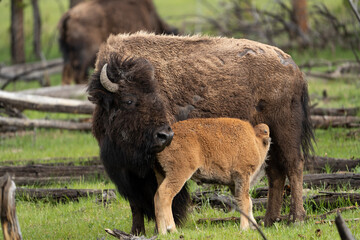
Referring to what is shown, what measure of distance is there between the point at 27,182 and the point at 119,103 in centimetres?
335

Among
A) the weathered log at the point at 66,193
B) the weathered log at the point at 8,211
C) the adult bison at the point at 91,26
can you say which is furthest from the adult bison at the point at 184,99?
the adult bison at the point at 91,26

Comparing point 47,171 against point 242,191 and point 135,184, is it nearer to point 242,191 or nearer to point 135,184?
point 135,184

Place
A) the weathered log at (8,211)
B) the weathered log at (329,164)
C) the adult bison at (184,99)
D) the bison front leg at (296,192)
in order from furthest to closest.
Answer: the weathered log at (329,164), the bison front leg at (296,192), the adult bison at (184,99), the weathered log at (8,211)

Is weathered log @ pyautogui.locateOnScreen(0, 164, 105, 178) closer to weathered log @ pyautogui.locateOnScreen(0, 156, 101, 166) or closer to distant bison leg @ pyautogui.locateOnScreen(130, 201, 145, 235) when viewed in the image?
weathered log @ pyautogui.locateOnScreen(0, 156, 101, 166)

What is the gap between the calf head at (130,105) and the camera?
644 centimetres

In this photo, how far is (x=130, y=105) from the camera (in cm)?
661

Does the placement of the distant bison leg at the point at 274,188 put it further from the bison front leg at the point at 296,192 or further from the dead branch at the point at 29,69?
the dead branch at the point at 29,69

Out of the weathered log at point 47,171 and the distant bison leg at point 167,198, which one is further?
the weathered log at point 47,171

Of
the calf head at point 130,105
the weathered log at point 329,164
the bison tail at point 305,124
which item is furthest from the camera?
the weathered log at point 329,164

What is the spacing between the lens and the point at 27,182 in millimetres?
9305

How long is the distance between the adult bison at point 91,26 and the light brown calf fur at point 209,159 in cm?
1152

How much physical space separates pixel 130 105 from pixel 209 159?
1.06 metres

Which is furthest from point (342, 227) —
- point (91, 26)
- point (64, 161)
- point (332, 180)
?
point (91, 26)

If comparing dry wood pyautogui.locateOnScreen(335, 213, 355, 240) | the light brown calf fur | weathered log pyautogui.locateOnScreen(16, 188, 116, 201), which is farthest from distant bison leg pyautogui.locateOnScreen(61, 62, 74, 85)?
dry wood pyautogui.locateOnScreen(335, 213, 355, 240)
